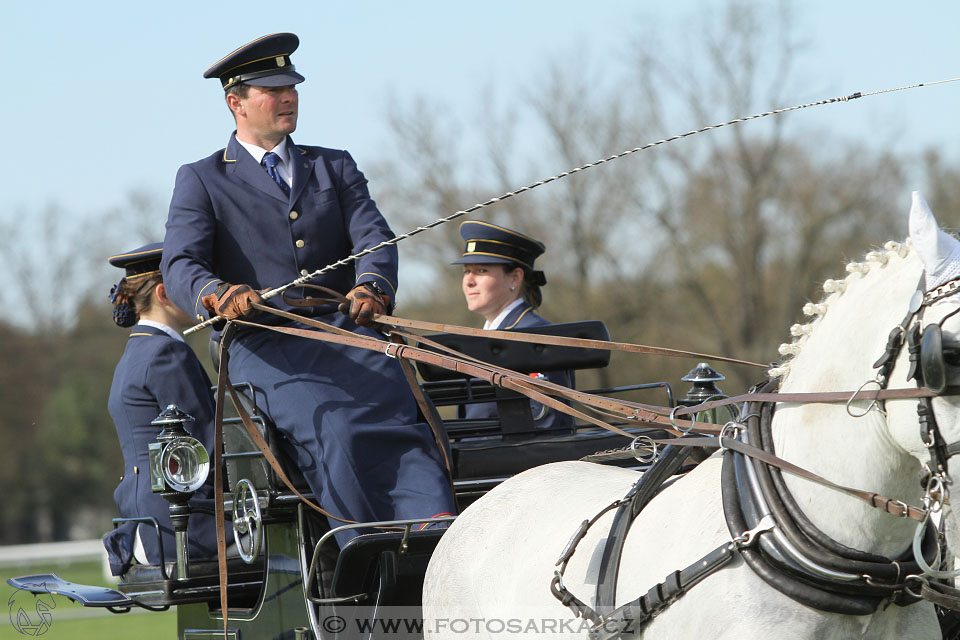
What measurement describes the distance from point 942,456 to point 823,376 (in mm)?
308

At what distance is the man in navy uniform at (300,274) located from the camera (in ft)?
12.6

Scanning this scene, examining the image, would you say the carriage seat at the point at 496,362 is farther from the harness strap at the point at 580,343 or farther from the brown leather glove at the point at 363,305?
the harness strap at the point at 580,343

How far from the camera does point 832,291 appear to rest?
239cm

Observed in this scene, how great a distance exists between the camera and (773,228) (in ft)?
74.4

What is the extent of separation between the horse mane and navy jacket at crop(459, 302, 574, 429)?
2.07m

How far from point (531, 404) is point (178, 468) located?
→ 1.54 meters

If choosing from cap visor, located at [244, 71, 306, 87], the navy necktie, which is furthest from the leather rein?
cap visor, located at [244, 71, 306, 87]

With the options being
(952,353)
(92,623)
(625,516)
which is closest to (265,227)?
(625,516)

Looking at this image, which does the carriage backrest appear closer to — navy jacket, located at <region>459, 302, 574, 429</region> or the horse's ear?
navy jacket, located at <region>459, 302, 574, 429</region>

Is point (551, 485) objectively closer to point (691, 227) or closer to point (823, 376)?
point (823, 376)

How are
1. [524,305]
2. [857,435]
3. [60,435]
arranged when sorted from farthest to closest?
[60,435] < [524,305] < [857,435]

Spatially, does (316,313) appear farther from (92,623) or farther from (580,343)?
(92,623)

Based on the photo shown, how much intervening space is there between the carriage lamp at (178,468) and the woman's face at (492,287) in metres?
2.02

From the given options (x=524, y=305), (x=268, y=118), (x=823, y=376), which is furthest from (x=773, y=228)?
(x=823, y=376)
